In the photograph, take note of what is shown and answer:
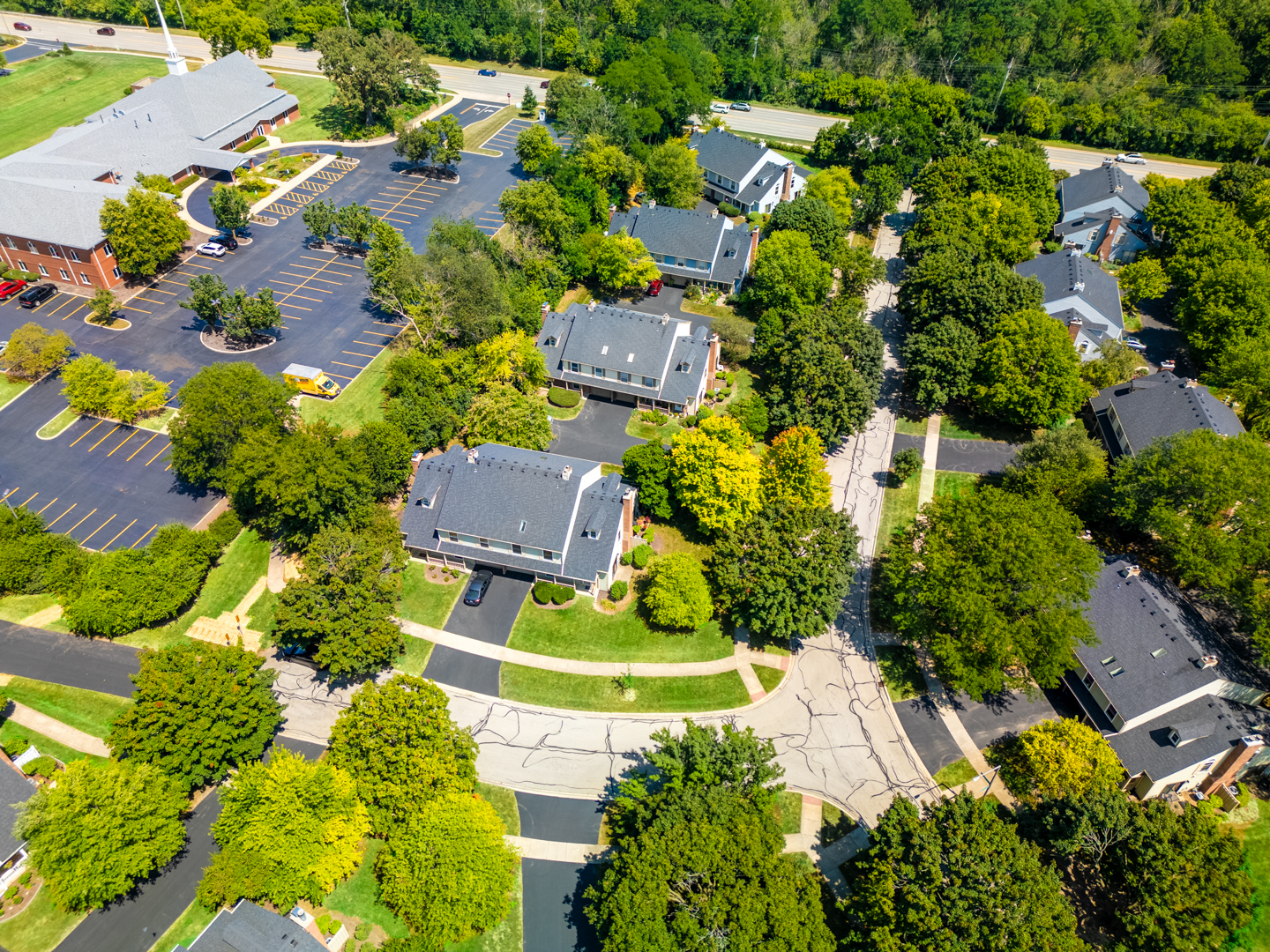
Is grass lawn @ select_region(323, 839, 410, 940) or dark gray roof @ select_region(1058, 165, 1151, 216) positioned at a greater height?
dark gray roof @ select_region(1058, 165, 1151, 216)

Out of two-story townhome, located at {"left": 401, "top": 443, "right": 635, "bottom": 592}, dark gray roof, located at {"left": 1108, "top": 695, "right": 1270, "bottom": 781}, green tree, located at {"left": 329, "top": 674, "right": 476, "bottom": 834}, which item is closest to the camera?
green tree, located at {"left": 329, "top": 674, "right": 476, "bottom": 834}

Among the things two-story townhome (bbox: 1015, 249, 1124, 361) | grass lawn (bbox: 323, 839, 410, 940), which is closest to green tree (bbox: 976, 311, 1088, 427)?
two-story townhome (bbox: 1015, 249, 1124, 361)

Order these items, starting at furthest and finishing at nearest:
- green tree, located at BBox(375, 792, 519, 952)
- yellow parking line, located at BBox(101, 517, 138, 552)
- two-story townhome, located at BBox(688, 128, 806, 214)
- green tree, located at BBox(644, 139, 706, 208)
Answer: two-story townhome, located at BBox(688, 128, 806, 214), green tree, located at BBox(644, 139, 706, 208), yellow parking line, located at BBox(101, 517, 138, 552), green tree, located at BBox(375, 792, 519, 952)

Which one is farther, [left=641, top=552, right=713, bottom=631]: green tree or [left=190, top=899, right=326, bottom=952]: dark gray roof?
[left=641, top=552, right=713, bottom=631]: green tree

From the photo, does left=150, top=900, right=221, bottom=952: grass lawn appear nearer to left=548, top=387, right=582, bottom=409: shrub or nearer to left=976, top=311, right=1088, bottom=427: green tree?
left=548, top=387, right=582, bottom=409: shrub

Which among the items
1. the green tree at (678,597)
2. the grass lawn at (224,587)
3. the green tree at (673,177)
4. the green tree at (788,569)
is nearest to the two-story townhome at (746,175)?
the green tree at (673,177)

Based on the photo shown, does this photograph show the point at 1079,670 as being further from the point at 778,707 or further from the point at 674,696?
the point at 674,696

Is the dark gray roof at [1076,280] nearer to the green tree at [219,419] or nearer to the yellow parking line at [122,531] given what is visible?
the green tree at [219,419]

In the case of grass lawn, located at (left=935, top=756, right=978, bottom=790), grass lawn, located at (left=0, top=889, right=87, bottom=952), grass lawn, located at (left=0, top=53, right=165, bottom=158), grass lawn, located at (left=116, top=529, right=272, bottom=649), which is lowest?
grass lawn, located at (left=0, top=889, right=87, bottom=952)
